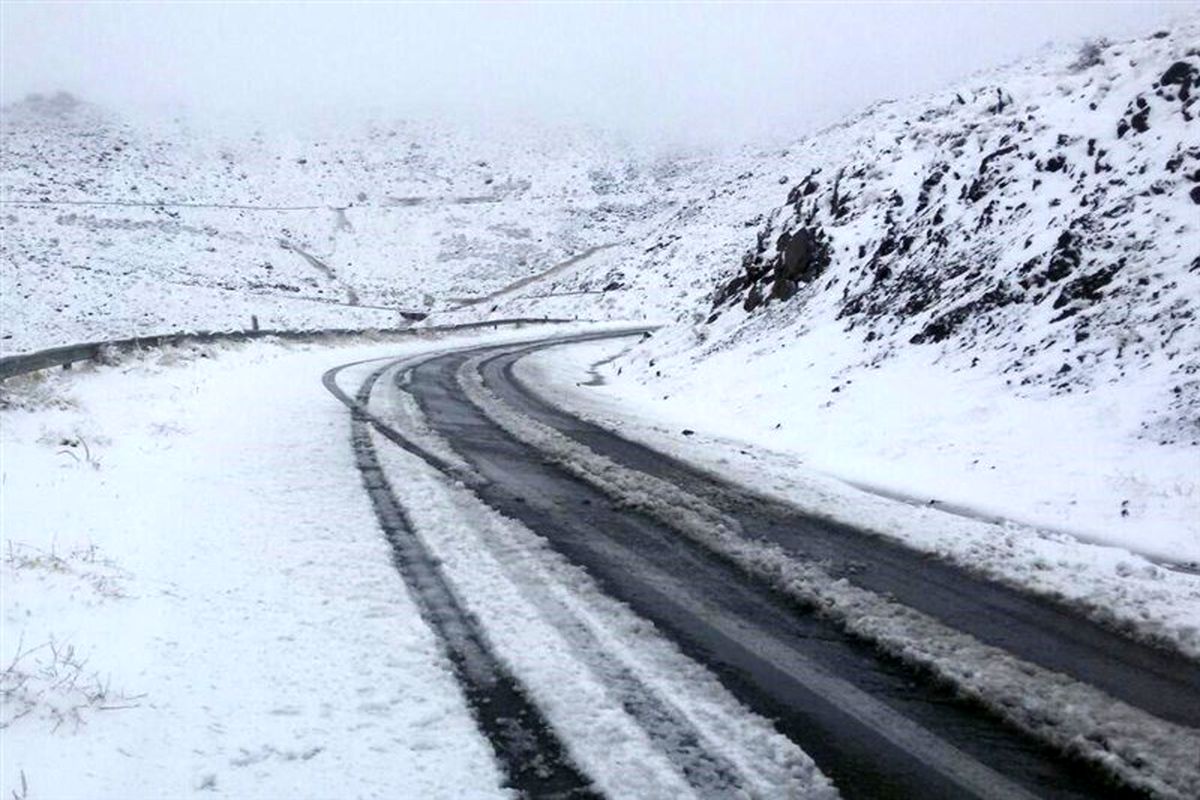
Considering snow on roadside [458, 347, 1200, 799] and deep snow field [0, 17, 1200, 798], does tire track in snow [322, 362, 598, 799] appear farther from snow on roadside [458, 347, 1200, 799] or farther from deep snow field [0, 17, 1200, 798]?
snow on roadside [458, 347, 1200, 799]

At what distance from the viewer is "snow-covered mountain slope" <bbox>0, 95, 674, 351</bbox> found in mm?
40656

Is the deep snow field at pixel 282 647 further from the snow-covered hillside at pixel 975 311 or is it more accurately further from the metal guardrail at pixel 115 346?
the metal guardrail at pixel 115 346

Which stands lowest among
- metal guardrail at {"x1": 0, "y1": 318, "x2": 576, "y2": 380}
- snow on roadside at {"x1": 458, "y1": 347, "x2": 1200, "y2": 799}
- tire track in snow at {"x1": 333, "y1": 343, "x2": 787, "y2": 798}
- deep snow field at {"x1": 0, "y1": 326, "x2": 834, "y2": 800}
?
snow on roadside at {"x1": 458, "y1": 347, "x2": 1200, "y2": 799}

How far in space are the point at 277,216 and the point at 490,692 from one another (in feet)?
234

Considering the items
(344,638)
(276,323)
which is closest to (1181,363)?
(344,638)

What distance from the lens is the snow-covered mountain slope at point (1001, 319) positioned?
27.2ft

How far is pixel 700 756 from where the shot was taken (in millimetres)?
3568

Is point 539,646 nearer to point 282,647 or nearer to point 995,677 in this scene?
point 282,647

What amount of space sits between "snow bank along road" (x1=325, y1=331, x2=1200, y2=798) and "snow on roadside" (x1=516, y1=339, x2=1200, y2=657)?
0.36 m

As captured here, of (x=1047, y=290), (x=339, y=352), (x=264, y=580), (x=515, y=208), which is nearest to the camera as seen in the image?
(x=264, y=580)

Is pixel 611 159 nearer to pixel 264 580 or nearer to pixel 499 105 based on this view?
pixel 499 105

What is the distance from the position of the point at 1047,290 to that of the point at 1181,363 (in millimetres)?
2911

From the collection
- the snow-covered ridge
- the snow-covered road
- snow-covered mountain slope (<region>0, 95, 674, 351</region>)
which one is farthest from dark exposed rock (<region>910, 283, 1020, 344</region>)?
snow-covered mountain slope (<region>0, 95, 674, 351</region>)

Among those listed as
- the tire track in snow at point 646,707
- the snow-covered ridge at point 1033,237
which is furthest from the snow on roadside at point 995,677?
the snow-covered ridge at point 1033,237
